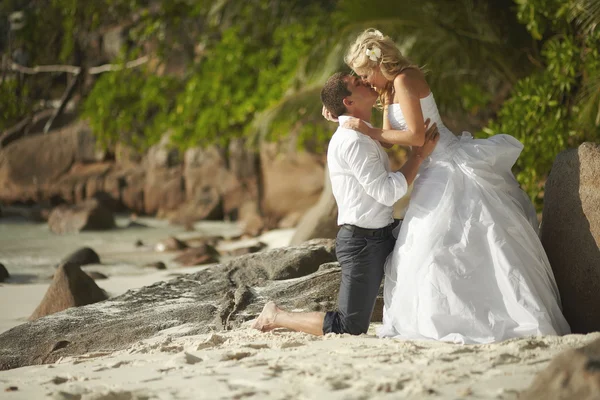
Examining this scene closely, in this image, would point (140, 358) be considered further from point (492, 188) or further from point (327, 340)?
point (492, 188)

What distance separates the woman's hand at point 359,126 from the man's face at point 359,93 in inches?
4.6

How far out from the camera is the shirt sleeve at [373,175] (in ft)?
13.0

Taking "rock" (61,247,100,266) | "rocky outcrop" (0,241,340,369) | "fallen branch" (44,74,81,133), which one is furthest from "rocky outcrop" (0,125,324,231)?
"rocky outcrop" (0,241,340,369)

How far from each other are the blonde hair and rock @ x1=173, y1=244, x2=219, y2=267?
4.90 metres

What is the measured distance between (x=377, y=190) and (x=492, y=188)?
22.0 inches

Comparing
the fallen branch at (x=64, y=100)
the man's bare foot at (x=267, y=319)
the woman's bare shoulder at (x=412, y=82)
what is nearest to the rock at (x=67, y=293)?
the man's bare foot at (x=267, y=319)

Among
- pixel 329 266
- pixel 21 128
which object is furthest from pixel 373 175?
pixel 21 128

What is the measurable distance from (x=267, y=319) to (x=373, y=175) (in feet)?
3.28

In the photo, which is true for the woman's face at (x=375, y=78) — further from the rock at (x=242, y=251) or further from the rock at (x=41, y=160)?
the rock at (x=41, y=160)

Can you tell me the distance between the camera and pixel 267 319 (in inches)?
173

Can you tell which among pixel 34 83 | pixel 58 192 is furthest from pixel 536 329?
pixel 34 83

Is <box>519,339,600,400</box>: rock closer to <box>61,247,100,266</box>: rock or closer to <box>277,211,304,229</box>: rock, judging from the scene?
<box>61,247,100,266</box>: rock

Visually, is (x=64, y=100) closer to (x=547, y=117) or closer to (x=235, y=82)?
(x=235, y=82)

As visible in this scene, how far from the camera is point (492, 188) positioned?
4.01 m
